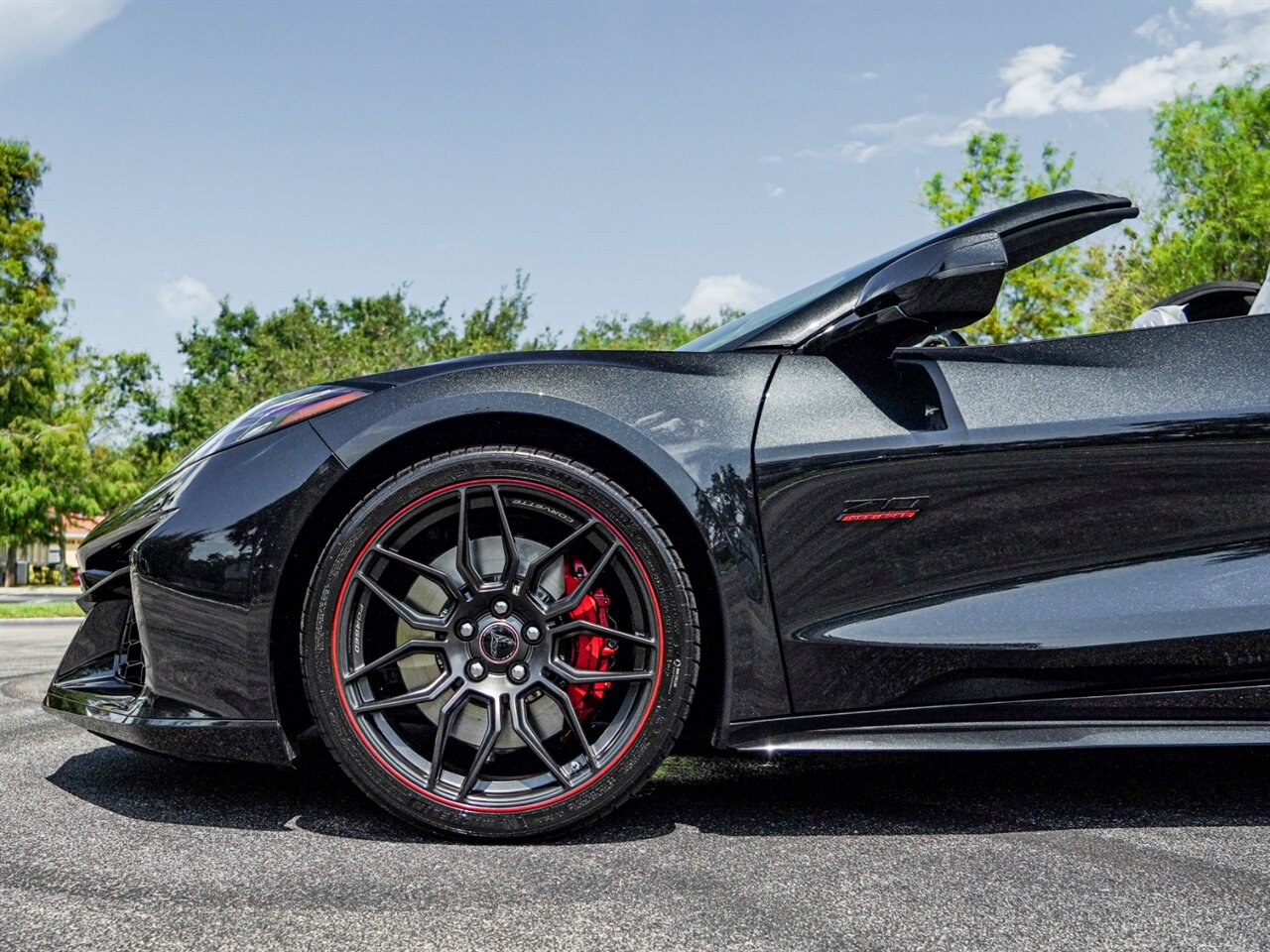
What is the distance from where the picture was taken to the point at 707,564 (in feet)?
6.97

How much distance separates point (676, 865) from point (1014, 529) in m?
0.92

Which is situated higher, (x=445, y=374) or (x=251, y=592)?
(x=445, y=374)

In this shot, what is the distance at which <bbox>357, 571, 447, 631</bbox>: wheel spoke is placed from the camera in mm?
2053

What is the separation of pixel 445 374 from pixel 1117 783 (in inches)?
72.5

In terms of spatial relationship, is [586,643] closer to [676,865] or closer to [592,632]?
[592,632]

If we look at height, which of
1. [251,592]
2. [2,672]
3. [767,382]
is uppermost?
[767,382]

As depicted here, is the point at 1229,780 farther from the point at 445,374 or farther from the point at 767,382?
the point at 445,374

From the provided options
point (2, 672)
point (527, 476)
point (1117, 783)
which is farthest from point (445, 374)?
point (2, 672)

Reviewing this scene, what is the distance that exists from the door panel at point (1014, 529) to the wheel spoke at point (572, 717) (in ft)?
1.31

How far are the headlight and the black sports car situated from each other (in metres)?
0.01

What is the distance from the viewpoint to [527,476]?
6.91 ft

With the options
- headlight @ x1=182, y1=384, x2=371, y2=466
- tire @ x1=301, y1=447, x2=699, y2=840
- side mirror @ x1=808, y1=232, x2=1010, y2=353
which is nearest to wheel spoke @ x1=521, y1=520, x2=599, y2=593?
tire @ x1=301, y1=447, x2=699, y2=840

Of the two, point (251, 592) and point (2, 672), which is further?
point (2, 672)

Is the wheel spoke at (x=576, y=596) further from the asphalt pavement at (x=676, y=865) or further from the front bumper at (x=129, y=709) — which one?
the front bumper at (x=129, y=709)
